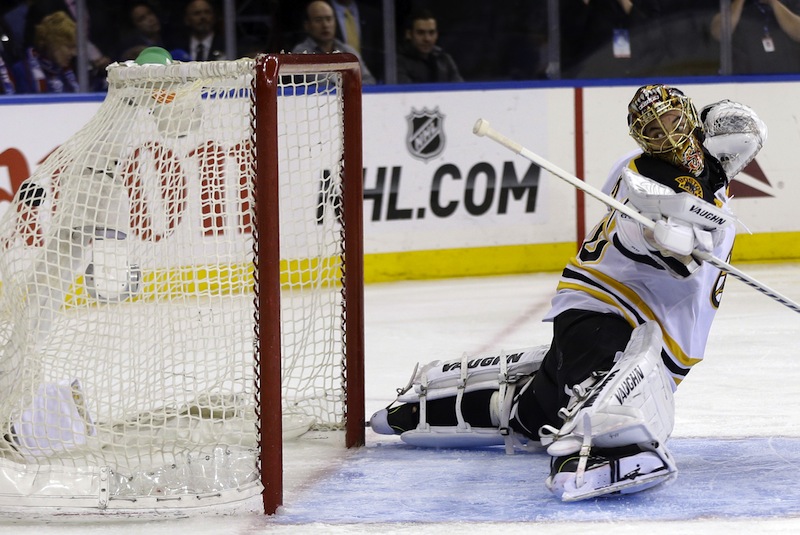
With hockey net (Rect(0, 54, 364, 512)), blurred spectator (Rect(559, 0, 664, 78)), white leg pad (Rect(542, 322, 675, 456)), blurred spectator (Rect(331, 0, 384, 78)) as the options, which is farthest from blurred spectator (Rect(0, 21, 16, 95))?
white leg pad (Rect(542, 322, 675, 456))

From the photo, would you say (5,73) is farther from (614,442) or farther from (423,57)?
(614,442)

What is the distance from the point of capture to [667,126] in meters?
2.54

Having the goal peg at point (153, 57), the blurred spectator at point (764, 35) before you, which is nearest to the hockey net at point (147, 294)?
the goal peg at point (153, 57)

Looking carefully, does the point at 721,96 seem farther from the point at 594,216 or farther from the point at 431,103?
the point at 431,103

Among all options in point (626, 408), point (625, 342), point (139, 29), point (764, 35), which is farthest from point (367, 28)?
point (626, 408)

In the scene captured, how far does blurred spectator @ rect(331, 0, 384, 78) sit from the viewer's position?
5855 millimetres

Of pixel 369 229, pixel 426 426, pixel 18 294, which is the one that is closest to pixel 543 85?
pixel 369 229

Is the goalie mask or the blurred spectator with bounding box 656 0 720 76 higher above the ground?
the blurred spectator with bounding box 656 0 720 76

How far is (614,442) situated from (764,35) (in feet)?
13.6

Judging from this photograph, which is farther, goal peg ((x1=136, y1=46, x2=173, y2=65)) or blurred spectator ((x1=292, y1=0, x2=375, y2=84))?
blurred spectator ((x1=292, y1=0, x2=375, y2=84))

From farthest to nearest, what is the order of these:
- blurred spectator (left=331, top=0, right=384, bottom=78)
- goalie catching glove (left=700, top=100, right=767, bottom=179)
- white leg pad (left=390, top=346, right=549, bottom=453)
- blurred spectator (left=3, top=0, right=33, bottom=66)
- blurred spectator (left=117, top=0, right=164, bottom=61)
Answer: blurred spectator (left=331, top=0, right=384, bottom=78) → blurred spectator (left=117, top=0, right=164, bottom=61) → blurred spectator (left=3, top=0, right=33, bottom=66) → white leg pad (left=390, top=346, right=549, bottom=453) → goalie catching glove (left=700, top=100, right=767, bottom=179)

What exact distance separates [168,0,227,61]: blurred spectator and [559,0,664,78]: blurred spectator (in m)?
1.57

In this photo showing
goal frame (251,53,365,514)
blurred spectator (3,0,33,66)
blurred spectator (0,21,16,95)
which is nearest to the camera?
goal frame (251,53,365,514)

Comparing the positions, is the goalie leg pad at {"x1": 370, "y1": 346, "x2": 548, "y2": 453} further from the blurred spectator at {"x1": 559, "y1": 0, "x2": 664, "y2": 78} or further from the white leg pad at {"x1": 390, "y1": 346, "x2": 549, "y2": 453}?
the blurred spectator at {"x1": 559, "y1": 0, "x2": 664, "y2": 78}
